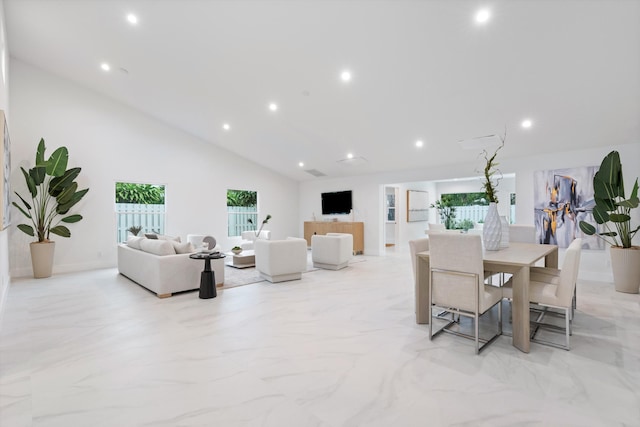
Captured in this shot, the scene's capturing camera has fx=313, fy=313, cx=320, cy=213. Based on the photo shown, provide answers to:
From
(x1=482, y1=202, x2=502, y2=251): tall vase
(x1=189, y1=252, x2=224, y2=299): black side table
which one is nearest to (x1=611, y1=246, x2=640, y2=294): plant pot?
(x1=482, y1=202, x2=502, y2=251): tall vase

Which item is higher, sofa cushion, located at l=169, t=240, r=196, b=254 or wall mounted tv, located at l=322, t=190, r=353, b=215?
wall mounted tv, located at l=322, t=190, r=353, b=215

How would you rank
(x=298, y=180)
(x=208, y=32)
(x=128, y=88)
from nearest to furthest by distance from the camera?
(x=208, y=32) < (x=128, y=88) < (x=298, y=180)

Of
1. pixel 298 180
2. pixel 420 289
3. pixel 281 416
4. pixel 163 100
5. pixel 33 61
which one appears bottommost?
pixel 281 416

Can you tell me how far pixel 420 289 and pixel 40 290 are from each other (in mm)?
5497

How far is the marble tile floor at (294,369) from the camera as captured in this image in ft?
5.98

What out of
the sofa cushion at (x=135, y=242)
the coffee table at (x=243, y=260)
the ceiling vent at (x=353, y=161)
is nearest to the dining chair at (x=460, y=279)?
the coffee table at (x=243, y=260)

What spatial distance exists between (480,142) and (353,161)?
3061 millimetres

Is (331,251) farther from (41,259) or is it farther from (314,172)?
(41,259)

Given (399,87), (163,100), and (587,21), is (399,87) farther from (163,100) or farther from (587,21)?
(163,100)

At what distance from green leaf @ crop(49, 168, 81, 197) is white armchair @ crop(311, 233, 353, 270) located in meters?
4.74

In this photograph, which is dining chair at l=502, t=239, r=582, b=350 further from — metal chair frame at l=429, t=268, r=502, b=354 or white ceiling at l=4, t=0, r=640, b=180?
white ceiling at l=4, t=0, r=640, b=180

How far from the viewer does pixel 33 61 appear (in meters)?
5.85

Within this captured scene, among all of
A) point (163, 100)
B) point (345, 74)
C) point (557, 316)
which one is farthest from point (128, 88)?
point (557, 316)

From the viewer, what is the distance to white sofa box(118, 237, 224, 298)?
4305 mm
